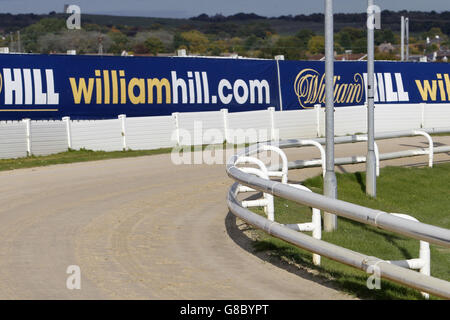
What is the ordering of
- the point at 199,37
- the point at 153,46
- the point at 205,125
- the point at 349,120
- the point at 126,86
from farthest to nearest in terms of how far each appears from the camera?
the point at 199,37
the point at 153,46
the point at 349,120
the point at 126,86
the point at 205,125

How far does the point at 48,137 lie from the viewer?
21188 millimetres

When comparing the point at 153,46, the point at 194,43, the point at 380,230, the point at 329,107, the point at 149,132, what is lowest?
the point at 380,230

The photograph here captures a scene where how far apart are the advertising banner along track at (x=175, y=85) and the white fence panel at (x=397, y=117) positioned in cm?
220

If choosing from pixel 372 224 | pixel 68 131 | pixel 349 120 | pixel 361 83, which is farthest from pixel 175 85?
pixel 372 224

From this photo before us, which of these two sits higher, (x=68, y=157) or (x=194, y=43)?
(x=194, y=43)

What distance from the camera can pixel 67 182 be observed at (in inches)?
622

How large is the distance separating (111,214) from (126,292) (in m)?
4.66

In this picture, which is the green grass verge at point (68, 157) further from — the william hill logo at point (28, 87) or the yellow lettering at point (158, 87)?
the yellow lettering at point (158, 87)

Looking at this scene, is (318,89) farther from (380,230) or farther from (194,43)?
(194,43)

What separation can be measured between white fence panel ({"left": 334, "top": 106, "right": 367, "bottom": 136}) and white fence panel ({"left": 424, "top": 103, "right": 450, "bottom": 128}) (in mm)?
3194

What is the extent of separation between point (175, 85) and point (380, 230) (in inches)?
618

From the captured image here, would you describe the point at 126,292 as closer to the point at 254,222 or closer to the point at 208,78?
the point at 254,222
